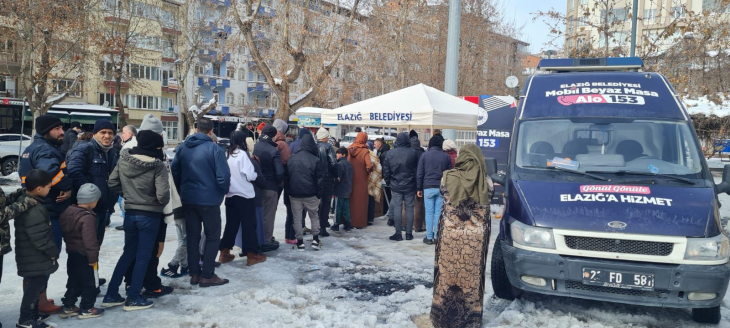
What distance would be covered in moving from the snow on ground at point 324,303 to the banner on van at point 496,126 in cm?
533

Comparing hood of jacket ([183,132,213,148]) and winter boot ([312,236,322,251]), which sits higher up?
hood of jacket ([183,132,213,148])

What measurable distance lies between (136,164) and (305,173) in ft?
10.0

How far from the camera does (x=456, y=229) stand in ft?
16.1

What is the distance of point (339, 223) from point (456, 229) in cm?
527

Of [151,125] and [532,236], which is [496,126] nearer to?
[532,236]

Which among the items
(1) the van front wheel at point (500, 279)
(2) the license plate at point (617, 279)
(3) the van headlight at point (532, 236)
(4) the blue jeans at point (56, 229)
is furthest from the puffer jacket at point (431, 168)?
(4) the blue jeans at point (56, 229)

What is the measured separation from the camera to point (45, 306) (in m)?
5.00

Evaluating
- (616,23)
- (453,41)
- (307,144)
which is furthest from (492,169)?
(616,23)

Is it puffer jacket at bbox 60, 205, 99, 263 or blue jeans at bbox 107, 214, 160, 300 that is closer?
puffer jacket at bbox 60, 205, 99, 263

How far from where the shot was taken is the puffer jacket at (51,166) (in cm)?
495

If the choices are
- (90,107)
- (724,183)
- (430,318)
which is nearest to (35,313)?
(430,318)

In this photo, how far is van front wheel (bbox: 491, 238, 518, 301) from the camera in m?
5.69

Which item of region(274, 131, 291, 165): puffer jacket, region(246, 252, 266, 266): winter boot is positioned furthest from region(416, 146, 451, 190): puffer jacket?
region(246, 252, 266, 266): winter boot

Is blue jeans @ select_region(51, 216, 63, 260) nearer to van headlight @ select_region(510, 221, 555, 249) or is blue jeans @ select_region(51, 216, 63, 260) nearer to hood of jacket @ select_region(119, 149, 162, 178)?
hood of jacket @ select_region(119, 149, 162, 178)
